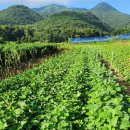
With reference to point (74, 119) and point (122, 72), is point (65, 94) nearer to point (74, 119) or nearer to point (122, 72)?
point (74, 119)

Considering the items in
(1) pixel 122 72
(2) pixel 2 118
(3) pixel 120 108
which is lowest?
(1) pixel 122 72

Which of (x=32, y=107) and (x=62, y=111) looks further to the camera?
(x=32, y=107)

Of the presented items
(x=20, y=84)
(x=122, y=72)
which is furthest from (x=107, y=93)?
(x=122, y=72)

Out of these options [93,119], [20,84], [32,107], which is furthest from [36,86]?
[93,119]

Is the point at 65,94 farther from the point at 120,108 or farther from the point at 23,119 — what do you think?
the point at 120,108

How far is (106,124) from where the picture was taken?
5.48m

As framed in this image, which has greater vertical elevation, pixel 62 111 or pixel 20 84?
pixel 62 111

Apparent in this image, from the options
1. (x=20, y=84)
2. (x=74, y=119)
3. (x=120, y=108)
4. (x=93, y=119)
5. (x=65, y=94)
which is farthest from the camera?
(x=20, y=84)

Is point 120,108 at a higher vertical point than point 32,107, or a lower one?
higher

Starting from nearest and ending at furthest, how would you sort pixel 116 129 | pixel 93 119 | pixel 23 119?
1. pixel 116 129
2. pixel 93 119
3. pixel 23 119

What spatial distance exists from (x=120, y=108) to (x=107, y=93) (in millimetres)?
1699

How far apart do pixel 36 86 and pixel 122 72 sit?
28.9 ft

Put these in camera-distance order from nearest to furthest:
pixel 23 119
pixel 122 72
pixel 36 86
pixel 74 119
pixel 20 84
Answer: pixel 23 119 → pixel 74 119 → pixel 36 86 → pixel 20 84 → pixel 122 72

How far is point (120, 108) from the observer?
18.5 ft
